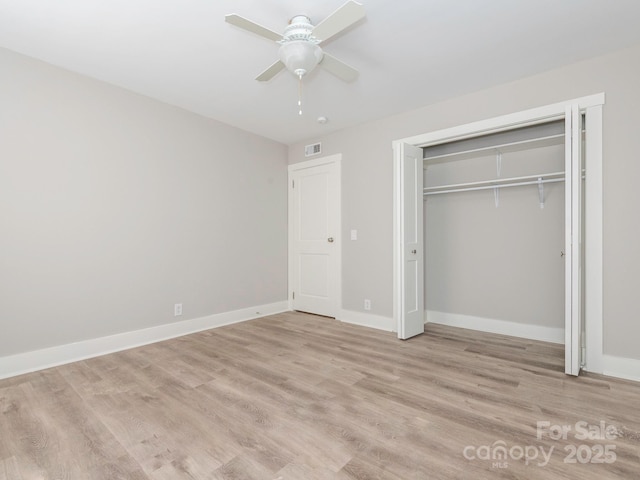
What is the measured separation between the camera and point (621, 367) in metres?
2.54

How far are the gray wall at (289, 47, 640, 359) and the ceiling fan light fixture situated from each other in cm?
199

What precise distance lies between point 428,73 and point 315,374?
111 inches

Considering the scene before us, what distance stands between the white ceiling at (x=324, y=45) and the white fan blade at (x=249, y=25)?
291 millimetres

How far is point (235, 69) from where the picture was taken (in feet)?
9.42

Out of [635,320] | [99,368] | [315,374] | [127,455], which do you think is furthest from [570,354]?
[99,368]

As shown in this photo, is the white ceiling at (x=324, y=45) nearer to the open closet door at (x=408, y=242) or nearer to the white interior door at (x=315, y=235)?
the open closet door at (x=408, y=242)

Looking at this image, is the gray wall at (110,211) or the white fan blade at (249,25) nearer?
the white fan blade at (249,25)

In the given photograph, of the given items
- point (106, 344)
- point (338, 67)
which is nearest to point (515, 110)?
point (338, 67)

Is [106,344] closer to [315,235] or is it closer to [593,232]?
[315,235]

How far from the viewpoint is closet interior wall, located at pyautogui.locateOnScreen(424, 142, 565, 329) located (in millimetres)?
3393

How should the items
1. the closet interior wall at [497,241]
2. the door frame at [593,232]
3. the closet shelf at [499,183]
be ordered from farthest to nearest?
the closet interior wall at [497,241] → the closet shelf at [499,183] → the door frame at [593,232]

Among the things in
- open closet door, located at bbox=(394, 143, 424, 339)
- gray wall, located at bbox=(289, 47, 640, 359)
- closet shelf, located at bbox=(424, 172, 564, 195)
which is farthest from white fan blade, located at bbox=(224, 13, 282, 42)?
closet shelf, located at bbox=(424, 172, 564, 195)

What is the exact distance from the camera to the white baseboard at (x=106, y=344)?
2.66 meters

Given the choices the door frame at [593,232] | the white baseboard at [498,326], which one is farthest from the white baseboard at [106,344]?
the door frame at [593,232]
